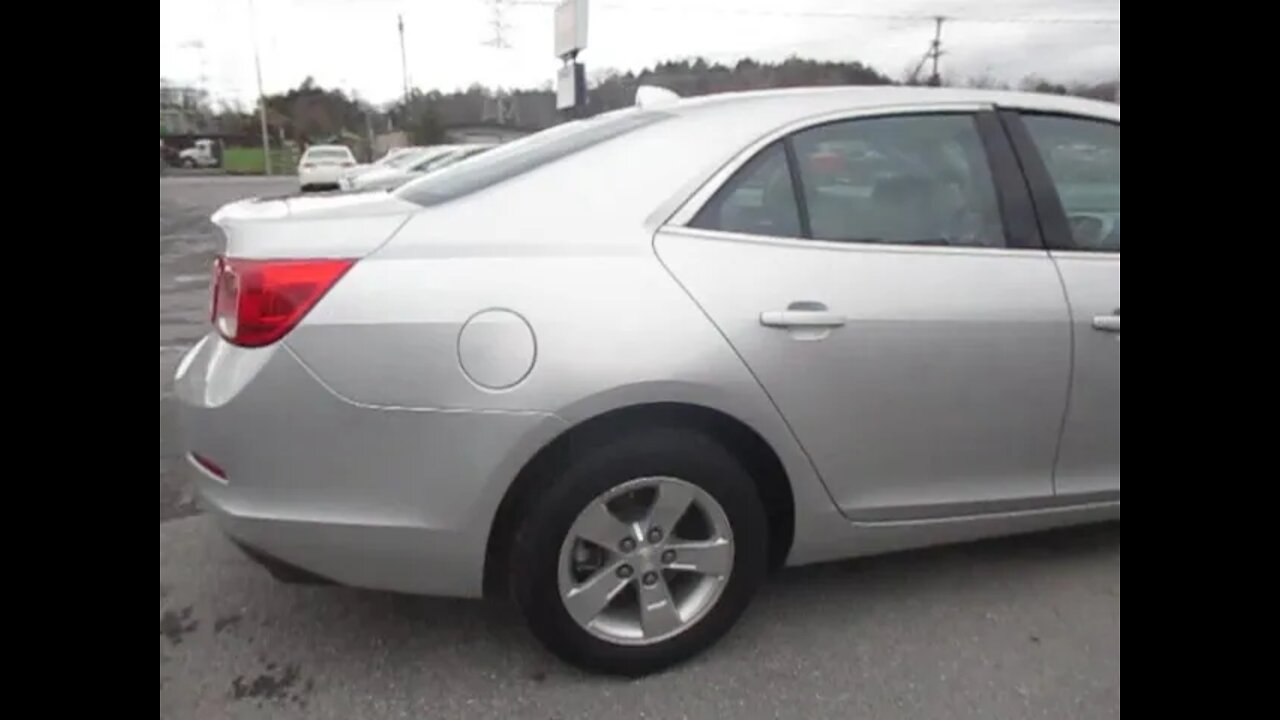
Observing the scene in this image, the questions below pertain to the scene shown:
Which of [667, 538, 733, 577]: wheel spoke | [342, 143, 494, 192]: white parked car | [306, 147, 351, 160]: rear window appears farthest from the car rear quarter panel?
[306, 147, 351, 160]: rear window

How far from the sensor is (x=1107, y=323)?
2.37m

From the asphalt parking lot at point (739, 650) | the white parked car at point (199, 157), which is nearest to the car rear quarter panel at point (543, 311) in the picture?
the asphalt parking lot at point (739, 650)

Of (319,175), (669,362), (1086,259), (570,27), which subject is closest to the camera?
(669,362)

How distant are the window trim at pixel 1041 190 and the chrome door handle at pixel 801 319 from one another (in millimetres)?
828

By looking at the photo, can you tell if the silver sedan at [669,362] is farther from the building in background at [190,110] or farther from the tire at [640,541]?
the building in background at [190,110]

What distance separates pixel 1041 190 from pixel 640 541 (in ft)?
5.40

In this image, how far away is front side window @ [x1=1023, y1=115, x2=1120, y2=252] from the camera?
2.50 meters

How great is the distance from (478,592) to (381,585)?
25 centimetres

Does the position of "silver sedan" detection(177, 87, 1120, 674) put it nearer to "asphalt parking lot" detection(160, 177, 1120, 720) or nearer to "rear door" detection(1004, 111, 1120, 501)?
"rear door" detection(1004, 111, 1120, 501)

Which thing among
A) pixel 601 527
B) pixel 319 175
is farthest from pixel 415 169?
pixel 319 175

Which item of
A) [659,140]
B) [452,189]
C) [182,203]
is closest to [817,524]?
[659,140]

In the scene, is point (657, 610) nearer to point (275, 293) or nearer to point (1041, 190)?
point (275, 293)

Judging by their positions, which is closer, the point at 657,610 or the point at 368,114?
the point at 657,610

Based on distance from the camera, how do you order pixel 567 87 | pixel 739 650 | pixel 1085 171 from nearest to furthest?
1. pixel 739 650
2. pixel 1085 171
3. pixel 567 87
